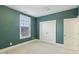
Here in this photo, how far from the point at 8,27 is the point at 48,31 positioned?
10.5ft

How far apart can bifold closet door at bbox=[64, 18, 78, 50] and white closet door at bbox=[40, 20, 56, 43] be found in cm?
156

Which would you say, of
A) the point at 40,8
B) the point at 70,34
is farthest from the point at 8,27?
the point at 70,34

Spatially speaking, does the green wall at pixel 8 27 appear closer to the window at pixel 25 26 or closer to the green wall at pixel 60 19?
the window at pixel 25 26

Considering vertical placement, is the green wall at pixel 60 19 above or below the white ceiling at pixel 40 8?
below

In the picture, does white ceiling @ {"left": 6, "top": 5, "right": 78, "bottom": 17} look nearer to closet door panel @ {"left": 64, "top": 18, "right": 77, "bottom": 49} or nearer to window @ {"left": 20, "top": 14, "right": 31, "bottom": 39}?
closet door panel @ {"left": 64, "top": 18, "right": 77, "bottom": 49}

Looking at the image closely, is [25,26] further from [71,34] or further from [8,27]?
[71,34]

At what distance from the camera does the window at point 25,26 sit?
562 centimetres

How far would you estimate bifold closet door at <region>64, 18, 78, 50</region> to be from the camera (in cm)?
421

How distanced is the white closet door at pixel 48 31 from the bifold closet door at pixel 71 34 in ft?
5.11

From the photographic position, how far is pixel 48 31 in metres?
6.59

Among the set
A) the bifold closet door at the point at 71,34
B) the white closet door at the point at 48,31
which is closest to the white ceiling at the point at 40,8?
the bifold closet door at the point at 71,34

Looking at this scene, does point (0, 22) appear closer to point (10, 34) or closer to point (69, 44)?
point (10, 34)

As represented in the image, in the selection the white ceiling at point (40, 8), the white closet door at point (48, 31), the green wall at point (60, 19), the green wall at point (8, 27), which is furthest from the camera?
the white closet door at point (48, 31)
